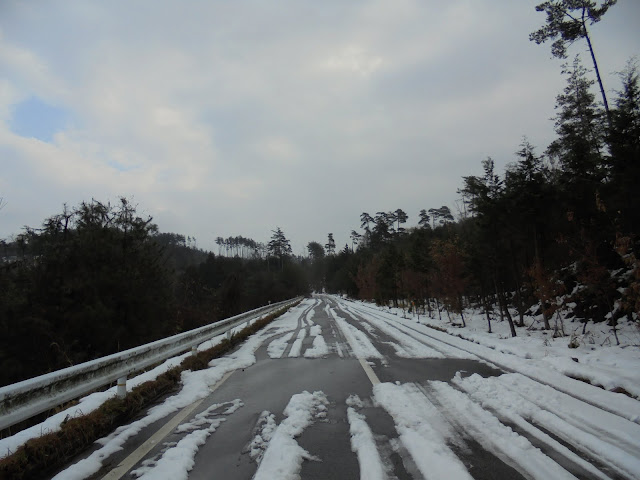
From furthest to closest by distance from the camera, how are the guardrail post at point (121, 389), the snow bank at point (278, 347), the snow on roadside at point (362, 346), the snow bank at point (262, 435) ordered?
the snow bank at point (278, 347)
the snow on roadside at point (362, 346)
the guardrail post at point (121, 389)
the snow bank at point (262, 435)

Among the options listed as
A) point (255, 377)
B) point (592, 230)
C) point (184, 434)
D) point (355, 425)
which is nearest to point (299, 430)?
point (355, 425)

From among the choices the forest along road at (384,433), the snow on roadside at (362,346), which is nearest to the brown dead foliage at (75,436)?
the forest along road at (384,433)

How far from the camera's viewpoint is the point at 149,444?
13.0ft

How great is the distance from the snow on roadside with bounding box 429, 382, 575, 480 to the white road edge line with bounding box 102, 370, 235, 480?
3.39 metres

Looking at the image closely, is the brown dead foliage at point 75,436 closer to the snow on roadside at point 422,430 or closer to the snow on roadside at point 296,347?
the snow on roadside at point 296,347

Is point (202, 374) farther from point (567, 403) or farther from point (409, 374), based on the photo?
point (567, 403)

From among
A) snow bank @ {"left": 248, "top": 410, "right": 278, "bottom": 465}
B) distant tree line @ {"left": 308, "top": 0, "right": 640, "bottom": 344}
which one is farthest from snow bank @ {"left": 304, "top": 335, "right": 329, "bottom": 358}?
distant tree line @ {"left": 308, "top": 0, "right": 640, "bottom": 344}

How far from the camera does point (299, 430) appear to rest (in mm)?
4156

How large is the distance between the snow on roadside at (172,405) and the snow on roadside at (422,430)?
294 cm

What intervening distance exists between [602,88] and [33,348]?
2804 centimetres

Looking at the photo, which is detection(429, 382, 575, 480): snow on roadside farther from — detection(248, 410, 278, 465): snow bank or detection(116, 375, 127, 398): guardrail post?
detection(116, 375, 127, 398): guardrail post

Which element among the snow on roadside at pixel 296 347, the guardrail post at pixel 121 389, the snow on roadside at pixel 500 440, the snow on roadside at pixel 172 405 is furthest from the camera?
the snow on roadside at pixel 296 347

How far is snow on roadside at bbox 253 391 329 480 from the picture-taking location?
125 inches

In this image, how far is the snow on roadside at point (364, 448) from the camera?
3.09 metres
